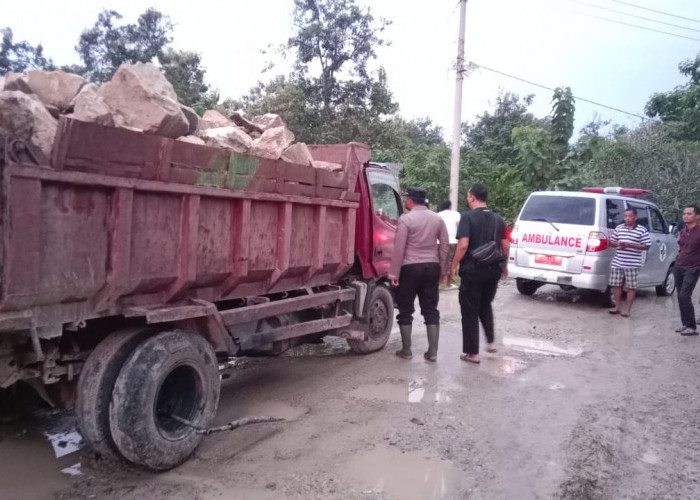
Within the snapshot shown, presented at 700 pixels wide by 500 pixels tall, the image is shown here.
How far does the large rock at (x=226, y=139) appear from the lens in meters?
4.21

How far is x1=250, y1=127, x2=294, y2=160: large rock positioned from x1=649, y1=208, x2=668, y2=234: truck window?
8.86m

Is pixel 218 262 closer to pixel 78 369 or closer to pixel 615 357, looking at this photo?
pixel 78 369

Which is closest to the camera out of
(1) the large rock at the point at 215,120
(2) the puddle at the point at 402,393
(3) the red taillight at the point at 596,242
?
(1) the large rock at the point at 215,120

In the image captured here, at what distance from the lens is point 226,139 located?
Result: 429cm

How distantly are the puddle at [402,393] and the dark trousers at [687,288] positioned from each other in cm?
470

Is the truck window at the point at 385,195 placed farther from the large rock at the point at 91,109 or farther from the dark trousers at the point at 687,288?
the dark trousers at the point at 687,288

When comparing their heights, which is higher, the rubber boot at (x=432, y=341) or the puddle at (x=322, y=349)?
the rubber boot at (x=432, y=341)

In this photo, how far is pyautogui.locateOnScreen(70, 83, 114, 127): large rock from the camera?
3389 millimetres

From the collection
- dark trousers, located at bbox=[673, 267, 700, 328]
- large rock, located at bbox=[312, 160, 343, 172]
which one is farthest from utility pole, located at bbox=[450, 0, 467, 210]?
large rock, located at bbox=[312, 160, 343, 172]

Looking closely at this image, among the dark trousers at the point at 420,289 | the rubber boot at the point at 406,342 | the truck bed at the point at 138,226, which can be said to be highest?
the truck bed at the point at 138,226

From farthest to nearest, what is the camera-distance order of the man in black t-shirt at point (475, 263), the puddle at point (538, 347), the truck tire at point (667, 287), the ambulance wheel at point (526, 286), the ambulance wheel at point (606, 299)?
1. the truck tire at point (667, 287)
2. the ambulance wheel at point (526, 286)
3. the ambulance wheel at point (606, 299)
4. the puddle at point (538, 347)
5. the man in black t-shirt at point (475, 263)

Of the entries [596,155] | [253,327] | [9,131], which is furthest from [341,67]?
[9,131]

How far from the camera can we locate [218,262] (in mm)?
4082

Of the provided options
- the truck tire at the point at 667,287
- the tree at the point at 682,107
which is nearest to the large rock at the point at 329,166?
the truck tire at the point at 667,287
